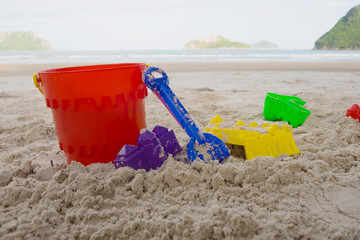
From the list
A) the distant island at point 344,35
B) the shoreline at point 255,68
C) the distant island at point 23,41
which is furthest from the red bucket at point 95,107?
the distant island at point 23,41

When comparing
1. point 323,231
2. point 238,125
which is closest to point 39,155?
point 238,125

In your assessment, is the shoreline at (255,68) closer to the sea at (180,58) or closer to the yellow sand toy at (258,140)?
the sea at (180,58)

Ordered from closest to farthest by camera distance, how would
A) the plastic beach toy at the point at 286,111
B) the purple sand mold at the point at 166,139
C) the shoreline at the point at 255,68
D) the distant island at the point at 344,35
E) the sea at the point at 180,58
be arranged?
the purple sand mold at the point at 166,139 → the plastic beach toy at the point at 286,111 → the shoreline at the point at 255,68 → the sea at the point at 180,58 → the distant island at the point at 344,35

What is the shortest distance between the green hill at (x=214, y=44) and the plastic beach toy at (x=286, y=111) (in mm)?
46395

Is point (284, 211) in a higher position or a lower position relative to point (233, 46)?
lower

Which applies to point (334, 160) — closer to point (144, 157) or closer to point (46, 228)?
point (144, 157)

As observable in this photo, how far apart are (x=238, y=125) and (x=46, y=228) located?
1106mm

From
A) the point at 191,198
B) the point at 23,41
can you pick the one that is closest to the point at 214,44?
the point at 23,41

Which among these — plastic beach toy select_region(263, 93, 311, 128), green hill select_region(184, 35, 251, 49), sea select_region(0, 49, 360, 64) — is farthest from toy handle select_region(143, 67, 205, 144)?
green hill select_region(184, 35, 251, 49)

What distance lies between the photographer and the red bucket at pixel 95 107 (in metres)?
1.17

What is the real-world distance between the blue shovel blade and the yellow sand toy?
0.38 ft

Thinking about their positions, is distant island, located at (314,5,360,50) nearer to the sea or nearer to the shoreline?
the sea

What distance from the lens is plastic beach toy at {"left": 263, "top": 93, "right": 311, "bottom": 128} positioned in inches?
73.0

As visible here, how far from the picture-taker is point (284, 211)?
0.90 metres
